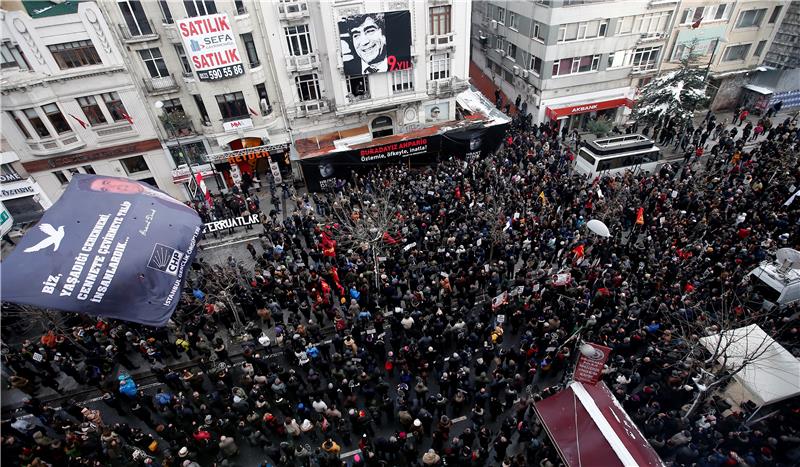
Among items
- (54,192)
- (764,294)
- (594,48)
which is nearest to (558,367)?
(764,294)

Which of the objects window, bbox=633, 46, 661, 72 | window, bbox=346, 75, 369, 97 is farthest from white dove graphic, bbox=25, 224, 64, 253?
window, bbox=633, 46, 661, 72

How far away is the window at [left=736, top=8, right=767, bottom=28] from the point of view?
33.3 meters

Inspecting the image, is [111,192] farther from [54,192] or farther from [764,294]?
[764,294]

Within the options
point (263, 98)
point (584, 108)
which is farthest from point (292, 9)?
point (584, 108)

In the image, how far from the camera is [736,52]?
3509 cm

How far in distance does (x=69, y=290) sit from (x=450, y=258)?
14.2m

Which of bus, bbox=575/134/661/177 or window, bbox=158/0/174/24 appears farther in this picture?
bus, bbox=575/134/661/177

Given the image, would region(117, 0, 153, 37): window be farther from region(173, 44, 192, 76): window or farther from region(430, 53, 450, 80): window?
region(430, 53, 450, 80): window

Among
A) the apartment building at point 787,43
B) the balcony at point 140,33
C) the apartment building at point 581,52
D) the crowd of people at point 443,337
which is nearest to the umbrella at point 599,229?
the crowd of people at point 443,337

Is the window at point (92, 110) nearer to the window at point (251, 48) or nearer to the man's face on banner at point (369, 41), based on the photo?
the window at point (251, 48)

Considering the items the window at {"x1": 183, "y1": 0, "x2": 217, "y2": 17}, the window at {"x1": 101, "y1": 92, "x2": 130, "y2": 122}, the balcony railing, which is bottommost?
the window at {"x1": 101, "y1": 92, "x2": 130, "y2": 122}

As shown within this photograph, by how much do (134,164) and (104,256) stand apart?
16.3 meters

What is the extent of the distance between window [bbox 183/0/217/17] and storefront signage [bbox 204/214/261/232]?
39.2 ft

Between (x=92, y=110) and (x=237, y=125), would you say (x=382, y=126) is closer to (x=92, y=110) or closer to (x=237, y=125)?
(x=237, y=125)
